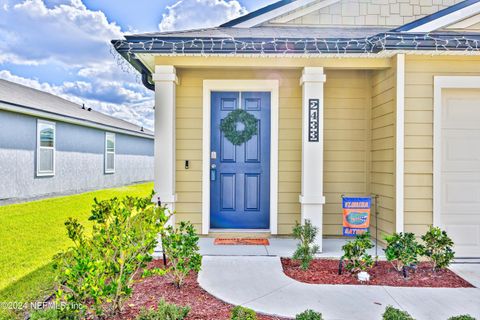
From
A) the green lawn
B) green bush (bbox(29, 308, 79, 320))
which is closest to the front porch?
the green lawn

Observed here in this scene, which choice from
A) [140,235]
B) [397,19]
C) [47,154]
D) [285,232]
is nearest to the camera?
[140,235]

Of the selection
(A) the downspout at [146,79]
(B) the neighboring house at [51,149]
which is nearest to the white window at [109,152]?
(B) the neighboring house at [51,149]

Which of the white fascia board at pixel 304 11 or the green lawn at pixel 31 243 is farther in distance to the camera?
the white fascia board at pixel 304 11

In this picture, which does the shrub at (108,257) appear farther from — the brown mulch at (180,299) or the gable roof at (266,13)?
the gable roof at (266,13)

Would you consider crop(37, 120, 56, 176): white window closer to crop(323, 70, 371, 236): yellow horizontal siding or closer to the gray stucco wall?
the gray stucco wall

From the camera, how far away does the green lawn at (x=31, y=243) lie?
3432 mm

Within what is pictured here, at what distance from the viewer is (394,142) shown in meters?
4.26

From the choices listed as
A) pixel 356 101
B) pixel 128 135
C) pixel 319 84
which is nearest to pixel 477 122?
pixel 356 101

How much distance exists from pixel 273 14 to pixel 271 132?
210 cm

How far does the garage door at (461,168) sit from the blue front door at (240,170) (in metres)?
2.37

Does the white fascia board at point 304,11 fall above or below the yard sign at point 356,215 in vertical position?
above

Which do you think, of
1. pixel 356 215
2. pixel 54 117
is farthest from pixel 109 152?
pixel 356 215

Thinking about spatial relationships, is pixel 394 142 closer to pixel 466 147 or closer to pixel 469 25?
pixel 466 147

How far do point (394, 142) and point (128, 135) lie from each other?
14.2 m
